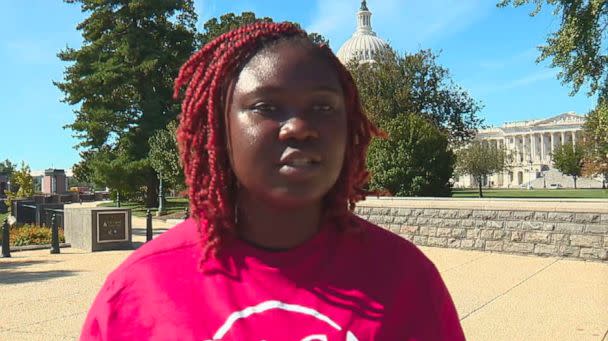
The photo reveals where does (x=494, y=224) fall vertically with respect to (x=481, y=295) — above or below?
above

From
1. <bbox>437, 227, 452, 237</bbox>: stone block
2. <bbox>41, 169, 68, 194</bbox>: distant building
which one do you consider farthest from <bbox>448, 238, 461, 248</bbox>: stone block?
<bbox>41, 169, 68, 194</bbox>: distant building

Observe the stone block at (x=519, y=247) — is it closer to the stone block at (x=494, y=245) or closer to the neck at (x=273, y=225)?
the stone block at (x=494, y=245)

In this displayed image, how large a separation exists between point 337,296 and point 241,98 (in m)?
0.58

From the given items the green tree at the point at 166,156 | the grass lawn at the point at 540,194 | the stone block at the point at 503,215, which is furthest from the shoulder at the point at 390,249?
the grass lawn at the point at 540,194

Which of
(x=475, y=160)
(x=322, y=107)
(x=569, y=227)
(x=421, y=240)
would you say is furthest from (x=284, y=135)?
(x=475, y=160)

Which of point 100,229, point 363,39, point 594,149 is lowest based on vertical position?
point 100,229

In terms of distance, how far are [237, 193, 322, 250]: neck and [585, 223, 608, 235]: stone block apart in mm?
9522

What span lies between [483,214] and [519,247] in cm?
94

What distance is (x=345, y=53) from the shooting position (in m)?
87.8

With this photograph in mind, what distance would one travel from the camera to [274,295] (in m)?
1.37

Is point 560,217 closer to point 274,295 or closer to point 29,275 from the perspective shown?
point 29,275

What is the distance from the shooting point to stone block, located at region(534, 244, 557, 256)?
9.97 m

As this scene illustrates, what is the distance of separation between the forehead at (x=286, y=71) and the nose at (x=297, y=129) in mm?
91

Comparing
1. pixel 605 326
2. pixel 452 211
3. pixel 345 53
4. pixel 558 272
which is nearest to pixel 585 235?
pixel 558 272
